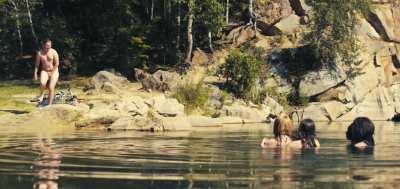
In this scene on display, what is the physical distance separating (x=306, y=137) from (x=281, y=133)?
20.3 inches

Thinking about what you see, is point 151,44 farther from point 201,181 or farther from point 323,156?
point 201,181

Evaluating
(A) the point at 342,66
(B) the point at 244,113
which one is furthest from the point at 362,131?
(A) the point at 342,66

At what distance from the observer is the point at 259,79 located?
3797 centimetres

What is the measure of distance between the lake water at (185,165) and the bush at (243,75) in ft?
67.9

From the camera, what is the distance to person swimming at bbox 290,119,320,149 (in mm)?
13586

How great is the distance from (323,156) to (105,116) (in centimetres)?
1152

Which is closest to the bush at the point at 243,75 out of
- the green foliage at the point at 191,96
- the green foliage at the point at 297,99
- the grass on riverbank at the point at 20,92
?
the green foliage at the point at 297,99

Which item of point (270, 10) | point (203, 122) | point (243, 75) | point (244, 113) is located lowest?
point (203, 122)

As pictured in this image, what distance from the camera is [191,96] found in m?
30.7

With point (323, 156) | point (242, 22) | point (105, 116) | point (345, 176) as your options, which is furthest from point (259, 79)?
point (345, 176)

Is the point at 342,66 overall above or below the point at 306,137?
above

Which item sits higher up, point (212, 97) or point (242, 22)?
point (242, 22)

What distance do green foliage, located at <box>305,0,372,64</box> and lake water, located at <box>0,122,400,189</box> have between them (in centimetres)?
2490

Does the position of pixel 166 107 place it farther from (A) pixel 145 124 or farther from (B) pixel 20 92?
(B) pixel 20 92
